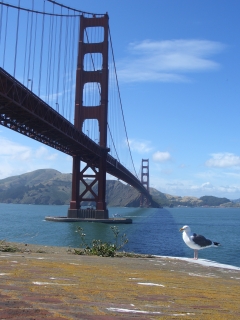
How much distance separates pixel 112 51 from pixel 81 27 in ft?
30.9

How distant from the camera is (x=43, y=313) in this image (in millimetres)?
2639

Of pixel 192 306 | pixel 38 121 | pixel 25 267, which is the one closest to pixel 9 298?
pixel 192 306

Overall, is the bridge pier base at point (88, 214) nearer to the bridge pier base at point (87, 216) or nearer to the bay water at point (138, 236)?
the bridge pier base at point (87, 216)

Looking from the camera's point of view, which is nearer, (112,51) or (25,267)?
(25,267)

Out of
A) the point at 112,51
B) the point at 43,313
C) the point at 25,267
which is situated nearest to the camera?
the point at 43,313

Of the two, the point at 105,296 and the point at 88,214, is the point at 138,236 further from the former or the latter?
the point at 105,296

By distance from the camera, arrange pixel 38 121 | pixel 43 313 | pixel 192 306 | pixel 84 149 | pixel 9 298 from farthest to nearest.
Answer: pixel 84 149 < pixel 38 121 < pixel 192 306 < pixel 9 298 < pixel 43 313

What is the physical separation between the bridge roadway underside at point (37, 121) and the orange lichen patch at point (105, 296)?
18.1 metres

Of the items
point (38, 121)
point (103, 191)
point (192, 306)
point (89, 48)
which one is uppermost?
point (89, 48)

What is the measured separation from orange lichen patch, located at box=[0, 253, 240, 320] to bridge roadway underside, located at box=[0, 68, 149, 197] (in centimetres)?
1813

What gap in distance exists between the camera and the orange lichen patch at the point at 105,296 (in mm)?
2797

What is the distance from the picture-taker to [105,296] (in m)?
3.39

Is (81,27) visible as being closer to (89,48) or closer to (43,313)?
(89,48)

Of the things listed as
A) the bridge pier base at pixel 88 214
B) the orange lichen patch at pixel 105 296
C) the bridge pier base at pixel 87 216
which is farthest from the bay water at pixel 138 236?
the orange lichen patch at pixel 105 296
